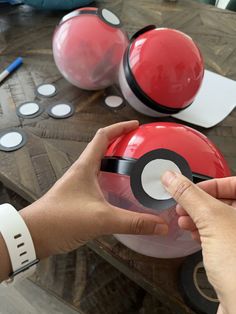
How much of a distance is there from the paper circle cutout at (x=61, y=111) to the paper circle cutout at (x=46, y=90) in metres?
0.04

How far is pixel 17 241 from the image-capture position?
445mm

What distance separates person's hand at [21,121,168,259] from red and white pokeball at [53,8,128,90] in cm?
28

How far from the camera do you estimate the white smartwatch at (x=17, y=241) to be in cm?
44

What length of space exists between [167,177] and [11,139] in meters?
0.37

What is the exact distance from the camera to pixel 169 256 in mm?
539

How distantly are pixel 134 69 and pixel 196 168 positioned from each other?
241mm

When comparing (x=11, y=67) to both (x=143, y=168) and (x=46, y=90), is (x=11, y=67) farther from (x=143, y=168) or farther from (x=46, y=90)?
(x=143, y=168)

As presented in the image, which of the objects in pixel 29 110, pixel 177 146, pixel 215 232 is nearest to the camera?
pixel 215 232

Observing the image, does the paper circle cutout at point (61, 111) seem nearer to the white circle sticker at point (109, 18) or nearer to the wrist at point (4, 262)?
the white circle sticker at point (109, 18)

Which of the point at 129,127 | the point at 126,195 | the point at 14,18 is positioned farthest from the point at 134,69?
the point at 14,18

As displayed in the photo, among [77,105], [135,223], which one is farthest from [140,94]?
[135,223]

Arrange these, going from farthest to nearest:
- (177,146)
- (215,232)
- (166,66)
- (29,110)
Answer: (29,110) < (166,66) < (177,146) < (215,232)

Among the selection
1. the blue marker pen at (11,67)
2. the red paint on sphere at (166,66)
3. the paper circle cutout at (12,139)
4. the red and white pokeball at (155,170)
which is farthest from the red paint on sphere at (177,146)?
the blue marker pen at (11,67)

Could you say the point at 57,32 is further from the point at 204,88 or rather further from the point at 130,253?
the point at 130,253
